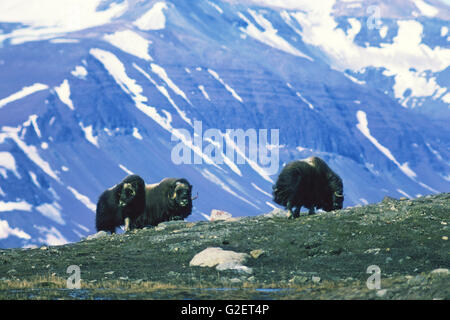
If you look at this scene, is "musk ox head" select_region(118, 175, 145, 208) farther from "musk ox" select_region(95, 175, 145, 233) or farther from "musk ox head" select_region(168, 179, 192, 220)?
"musk ox head" select_region(168, 179, 192, 220)

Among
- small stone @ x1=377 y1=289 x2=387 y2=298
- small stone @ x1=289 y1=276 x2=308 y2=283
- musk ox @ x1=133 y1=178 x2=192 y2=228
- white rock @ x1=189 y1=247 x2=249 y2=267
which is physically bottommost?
small stone @ x1=377 y1=289 x2=387 y2=298

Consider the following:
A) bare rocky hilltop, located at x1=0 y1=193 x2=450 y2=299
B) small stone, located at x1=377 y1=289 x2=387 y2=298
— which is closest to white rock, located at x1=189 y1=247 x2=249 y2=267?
bare rocky hilltop, located at x1=0 y1=193 x2=450 y2=299

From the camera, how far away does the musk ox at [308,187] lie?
105 ft

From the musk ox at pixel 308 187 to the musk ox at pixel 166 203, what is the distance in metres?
8.37

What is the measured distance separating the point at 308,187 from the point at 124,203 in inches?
365

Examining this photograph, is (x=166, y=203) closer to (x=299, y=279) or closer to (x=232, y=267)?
(x=232, y=267)

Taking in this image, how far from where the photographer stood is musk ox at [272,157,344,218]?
1266 inches

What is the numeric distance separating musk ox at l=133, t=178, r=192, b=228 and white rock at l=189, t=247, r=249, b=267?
1469 cm

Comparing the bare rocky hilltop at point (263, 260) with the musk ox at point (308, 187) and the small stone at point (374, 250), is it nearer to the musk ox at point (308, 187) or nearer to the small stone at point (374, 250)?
the small stone at point (374, 250)

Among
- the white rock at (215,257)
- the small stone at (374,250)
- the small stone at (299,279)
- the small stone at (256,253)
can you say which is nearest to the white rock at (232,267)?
the white rock at (215,257)

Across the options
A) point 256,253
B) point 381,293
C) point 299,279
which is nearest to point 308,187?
point 256,253
